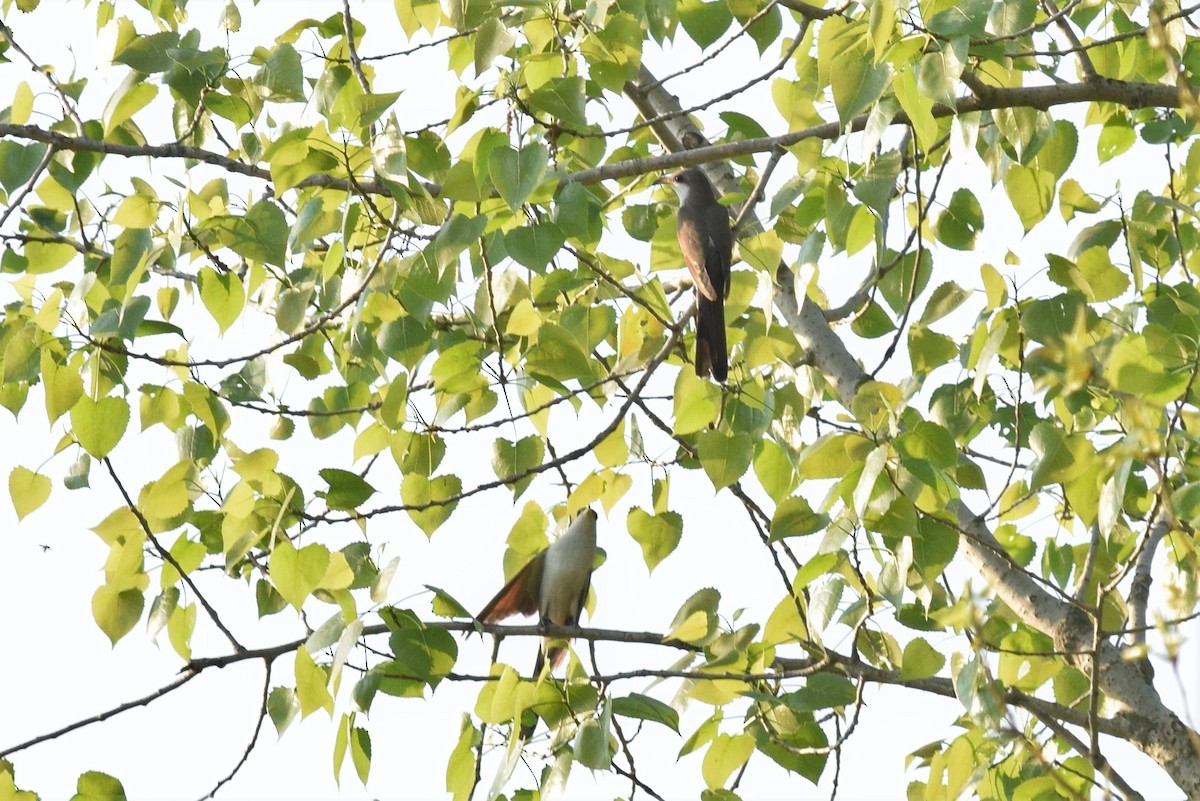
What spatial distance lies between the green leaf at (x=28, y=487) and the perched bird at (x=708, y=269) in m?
1.72

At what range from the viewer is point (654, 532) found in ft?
10.5

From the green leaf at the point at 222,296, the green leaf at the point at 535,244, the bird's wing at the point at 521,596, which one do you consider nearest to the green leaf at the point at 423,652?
the green leaf at the point at 535,244

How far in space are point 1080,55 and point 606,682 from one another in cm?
189

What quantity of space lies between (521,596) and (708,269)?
128cm

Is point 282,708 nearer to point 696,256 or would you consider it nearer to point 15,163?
point 15,163

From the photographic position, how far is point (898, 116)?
3096 mm

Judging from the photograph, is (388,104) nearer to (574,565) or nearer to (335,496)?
(335,496)

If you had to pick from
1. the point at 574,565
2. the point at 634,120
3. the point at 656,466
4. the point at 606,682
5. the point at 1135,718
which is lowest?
the point at 606,682

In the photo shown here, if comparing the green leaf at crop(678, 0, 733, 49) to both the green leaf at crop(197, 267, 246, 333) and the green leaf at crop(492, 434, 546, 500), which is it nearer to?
the green leaf at crop(492, 434, 546, 500)

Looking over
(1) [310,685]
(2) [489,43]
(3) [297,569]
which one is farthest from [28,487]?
(2) [489,43]

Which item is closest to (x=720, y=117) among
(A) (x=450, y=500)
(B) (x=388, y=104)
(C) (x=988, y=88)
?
(C) (x=988, y=88)

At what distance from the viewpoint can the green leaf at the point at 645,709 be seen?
2.70 m

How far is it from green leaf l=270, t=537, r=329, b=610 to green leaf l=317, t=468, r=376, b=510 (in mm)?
305

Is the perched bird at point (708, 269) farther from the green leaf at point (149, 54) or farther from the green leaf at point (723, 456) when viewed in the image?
the green leaf at point (149, 54)
